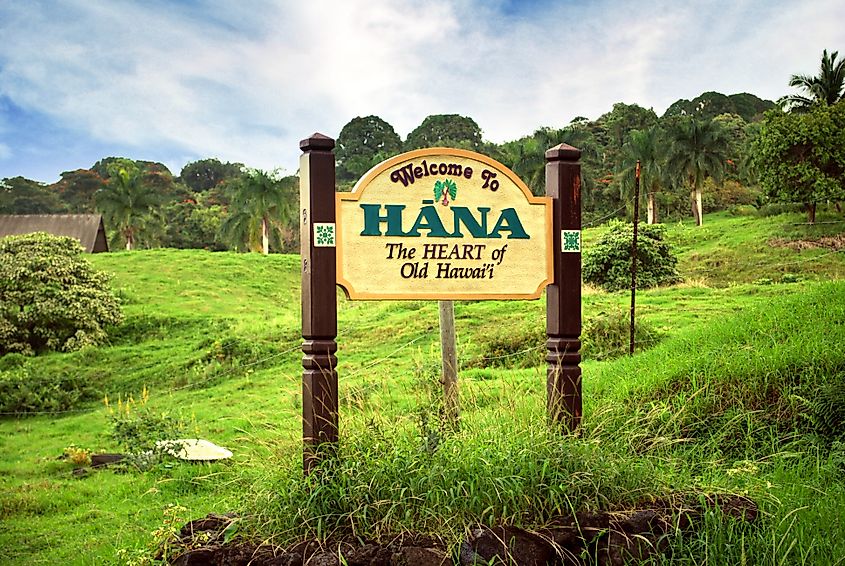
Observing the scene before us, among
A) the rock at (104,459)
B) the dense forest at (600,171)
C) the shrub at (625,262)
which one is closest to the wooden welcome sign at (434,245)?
the rock at (104,459)

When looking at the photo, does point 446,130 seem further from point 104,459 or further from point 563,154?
point 563,154

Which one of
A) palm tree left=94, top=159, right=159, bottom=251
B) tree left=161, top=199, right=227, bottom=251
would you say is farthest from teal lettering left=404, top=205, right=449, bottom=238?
palm tree left=94, top=159, right=159, bottom=251

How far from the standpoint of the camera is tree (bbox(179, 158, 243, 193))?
54438 mm

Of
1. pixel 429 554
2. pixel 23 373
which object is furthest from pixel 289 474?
pixel 23 373

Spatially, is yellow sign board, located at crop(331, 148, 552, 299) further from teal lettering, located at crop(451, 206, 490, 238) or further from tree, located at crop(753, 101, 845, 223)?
tree, located at crop(753, 101, 845, 223)

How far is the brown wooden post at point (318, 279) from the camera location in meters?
5.37

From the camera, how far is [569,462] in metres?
5.09

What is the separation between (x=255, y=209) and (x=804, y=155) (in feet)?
77.1

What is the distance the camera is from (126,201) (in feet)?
139

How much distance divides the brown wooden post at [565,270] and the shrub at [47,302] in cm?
1674

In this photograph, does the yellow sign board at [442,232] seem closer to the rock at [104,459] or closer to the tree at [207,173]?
the rock at [104,459]

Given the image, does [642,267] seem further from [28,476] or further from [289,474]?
[289,474]

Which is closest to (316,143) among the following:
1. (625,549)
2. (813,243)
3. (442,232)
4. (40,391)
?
(442,232)

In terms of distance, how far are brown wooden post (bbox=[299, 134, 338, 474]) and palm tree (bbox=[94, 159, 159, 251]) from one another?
1539 inches
